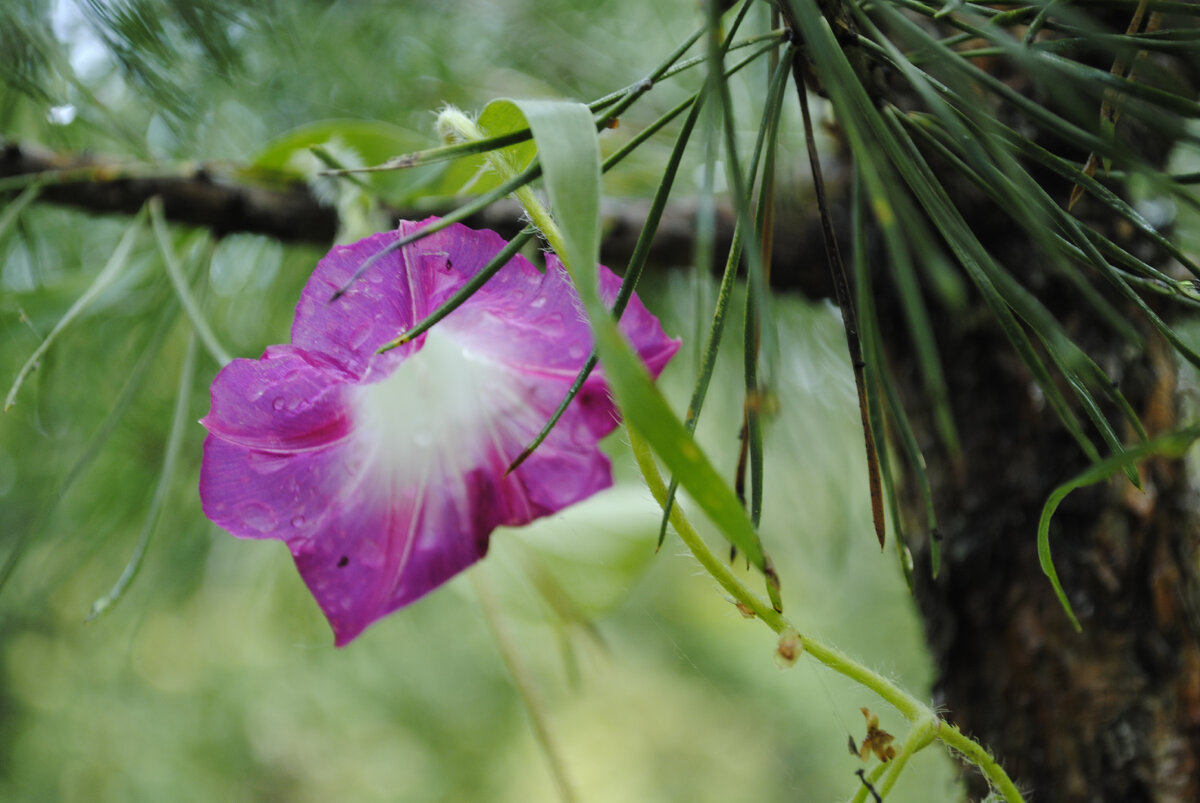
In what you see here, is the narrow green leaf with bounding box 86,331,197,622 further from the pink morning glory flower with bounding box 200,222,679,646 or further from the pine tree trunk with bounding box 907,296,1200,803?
the pine tree trunk with bounding box 907,296,1200,803

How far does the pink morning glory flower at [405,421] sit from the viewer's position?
23 cm

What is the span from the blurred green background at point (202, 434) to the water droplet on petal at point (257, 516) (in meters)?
0.12

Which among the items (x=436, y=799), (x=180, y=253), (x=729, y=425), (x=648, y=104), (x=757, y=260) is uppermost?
(x=757, y=260)

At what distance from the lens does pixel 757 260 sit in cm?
13

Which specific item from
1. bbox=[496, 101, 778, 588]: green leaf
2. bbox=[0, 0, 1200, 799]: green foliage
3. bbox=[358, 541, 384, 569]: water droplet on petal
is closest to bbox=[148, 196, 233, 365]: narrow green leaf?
bbox=[0, 0, 1200, 799]: green foliage

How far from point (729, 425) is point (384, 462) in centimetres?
52

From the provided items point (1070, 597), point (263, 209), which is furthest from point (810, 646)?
point (263, 209)

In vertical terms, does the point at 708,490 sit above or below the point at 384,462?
above

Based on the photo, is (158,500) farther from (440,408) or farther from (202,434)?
(202,434)

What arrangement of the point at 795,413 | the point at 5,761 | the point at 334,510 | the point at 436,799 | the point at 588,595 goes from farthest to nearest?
the point at 436,799
the point at 5,761
the point at 795,413
the point at 588,595
the point at 334,510

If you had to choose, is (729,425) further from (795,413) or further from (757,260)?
(757,260)

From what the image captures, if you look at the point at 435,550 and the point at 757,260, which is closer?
the point at 757,260

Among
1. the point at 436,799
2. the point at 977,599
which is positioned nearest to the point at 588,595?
the point at 977,599

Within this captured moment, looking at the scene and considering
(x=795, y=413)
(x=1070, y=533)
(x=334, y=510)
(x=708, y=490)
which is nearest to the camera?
(x=708, y=490)
